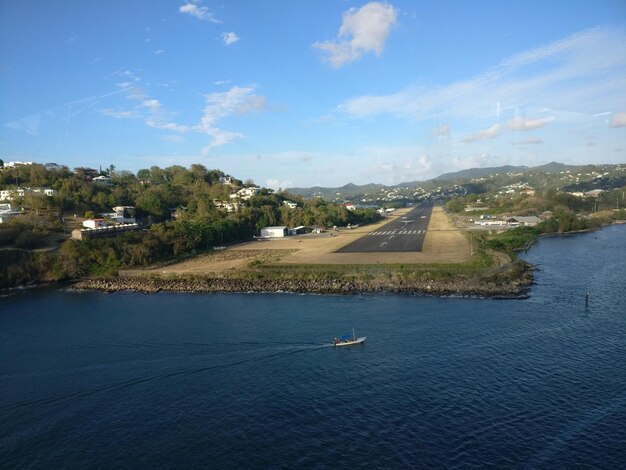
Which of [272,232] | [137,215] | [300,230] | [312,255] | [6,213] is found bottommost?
[312,255]

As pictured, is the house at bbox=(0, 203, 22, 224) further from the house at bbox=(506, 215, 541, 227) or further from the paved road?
the house at bbox=(506, 215, 541, 227)

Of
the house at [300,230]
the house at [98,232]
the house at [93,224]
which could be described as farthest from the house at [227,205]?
the house at [93,224]

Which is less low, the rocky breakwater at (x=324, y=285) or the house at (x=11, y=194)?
the house at (x=11, y=194)

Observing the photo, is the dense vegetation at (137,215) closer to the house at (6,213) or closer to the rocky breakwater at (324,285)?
the house at (6,213)

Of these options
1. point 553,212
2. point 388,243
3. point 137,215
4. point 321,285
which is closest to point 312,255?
point 388,243

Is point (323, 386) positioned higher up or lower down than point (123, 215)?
lower down

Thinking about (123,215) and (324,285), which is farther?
(123,215)

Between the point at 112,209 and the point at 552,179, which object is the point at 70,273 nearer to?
the point at 112,209

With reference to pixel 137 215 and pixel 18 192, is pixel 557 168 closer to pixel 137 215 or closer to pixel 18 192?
pixel 137 215
